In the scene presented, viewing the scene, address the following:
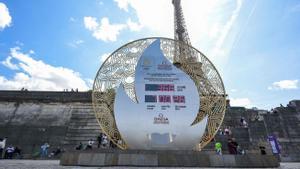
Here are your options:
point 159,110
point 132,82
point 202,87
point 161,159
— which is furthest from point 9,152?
point 202,87

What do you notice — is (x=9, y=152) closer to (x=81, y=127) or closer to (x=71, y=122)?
(x=81, y=127)

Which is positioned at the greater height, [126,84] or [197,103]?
[126,84]

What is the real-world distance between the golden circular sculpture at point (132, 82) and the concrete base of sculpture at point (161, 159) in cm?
157

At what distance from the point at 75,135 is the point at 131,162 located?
426 inches

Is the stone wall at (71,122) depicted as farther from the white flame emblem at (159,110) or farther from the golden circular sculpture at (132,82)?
the white flame emblem at (159,110)

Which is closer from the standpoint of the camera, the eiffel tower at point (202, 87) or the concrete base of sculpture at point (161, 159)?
the concrete base of sculpture at point (161, 159)

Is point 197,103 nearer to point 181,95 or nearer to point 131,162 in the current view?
point 181,95

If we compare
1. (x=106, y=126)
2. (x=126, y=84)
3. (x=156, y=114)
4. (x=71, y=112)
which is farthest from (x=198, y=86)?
(x=71, y=112)

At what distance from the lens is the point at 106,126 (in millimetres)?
8969

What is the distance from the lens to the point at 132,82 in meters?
9.12

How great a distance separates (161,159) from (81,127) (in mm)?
11637

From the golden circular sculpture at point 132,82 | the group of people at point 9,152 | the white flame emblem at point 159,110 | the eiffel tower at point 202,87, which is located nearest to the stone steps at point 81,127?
the group of people at point 9,152

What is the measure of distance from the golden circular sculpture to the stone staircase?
7.56 meters

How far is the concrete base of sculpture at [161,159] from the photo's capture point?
718 cm
